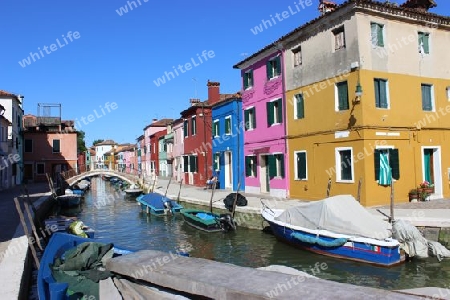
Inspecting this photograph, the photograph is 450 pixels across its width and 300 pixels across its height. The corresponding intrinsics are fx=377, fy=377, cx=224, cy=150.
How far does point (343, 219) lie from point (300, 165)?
7.77 meters

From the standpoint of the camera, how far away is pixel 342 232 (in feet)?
35.9

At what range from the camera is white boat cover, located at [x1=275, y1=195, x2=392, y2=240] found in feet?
34.7

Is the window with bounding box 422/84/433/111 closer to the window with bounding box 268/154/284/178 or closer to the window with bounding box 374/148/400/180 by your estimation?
the window with bounding box 374/148/400/180

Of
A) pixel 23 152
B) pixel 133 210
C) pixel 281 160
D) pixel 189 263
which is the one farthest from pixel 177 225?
pixel 23 152

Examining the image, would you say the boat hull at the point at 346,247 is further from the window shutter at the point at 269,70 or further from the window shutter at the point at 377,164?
the window shutter at the point at 269,70

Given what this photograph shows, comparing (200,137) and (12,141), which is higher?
(12,141)

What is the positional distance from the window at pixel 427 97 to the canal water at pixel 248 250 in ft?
29.7

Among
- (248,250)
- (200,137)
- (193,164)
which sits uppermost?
(200,137)

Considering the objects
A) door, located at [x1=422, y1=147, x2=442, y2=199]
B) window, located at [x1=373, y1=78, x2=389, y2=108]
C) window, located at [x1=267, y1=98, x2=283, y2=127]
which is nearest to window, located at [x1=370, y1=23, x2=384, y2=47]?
window, located at [x1=373, y1=78, x2=389, y2=108]

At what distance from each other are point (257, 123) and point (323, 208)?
1140 cm

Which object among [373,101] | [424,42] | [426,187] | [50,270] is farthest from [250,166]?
[50,270]

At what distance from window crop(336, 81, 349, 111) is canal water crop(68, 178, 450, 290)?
628cm

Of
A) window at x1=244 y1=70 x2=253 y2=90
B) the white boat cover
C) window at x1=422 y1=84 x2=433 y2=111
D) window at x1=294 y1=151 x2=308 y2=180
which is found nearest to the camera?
the white boat cover

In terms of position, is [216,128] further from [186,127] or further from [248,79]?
[186,127]
